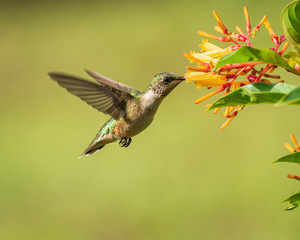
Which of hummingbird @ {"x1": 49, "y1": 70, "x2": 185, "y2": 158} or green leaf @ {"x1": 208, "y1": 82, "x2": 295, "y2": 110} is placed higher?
green leaf @ {"x1": 208, "y1": 82, "x2": 295, "y2": 110}

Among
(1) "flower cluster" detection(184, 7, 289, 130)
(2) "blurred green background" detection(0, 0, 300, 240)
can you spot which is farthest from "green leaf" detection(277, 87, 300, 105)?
(2) "blurred green background" detection(0, 0, 300, 240)

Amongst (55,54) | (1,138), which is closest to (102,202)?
(1,138)

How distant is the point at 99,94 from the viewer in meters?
1.44

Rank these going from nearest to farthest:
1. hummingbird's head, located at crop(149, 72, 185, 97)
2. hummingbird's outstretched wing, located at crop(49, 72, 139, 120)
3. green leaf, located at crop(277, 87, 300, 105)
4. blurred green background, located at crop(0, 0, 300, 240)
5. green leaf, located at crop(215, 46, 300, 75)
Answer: green leaf, located at crop(277, 87, 300, 105) → green leaf, located at crop(215, 46, 300, 75) → hummingbird's outstretched wing, located at crop(49, 72, 139, 120) → hummingbird's head, located at crop(149, 72, 185, 97) → blurred green background, located at crop(0, 0, 300, 240)

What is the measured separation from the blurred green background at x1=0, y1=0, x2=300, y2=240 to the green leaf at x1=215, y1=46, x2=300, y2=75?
2677 mm

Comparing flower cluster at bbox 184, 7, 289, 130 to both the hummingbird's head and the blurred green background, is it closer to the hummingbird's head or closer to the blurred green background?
the hummingbird's head

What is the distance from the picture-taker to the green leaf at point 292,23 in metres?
0.85

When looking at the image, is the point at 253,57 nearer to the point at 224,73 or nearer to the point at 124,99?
the point at 224,73

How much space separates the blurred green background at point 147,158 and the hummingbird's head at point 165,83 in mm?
2250

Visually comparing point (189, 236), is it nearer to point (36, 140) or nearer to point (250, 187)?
point (250, 187)

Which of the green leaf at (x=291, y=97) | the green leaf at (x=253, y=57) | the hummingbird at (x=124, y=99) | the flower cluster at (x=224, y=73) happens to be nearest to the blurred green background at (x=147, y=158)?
the hummingbird at (x=124, y=99)

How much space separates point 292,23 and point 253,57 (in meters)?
0.09

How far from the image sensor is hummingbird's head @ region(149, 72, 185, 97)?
1380mm

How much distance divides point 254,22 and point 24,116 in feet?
10.2
